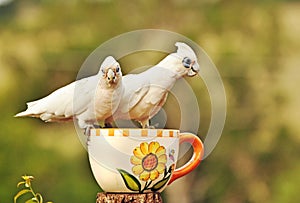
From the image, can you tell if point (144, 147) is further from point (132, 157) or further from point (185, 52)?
point (185, 52)

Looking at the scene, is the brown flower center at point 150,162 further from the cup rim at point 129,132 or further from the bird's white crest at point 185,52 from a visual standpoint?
the bird's white crest at point 185,52

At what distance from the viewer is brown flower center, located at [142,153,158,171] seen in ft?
5.74

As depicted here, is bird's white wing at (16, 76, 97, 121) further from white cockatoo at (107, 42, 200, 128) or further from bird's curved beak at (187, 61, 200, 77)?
bird's curved beak at (187, 61, 200, 77)

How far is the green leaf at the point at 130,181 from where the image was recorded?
1.74 m

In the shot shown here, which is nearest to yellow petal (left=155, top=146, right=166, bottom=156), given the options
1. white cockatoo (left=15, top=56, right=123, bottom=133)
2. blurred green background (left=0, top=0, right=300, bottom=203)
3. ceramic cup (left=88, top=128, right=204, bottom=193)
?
ceramic cup (left=88, top=128, right=204, bottom=193)

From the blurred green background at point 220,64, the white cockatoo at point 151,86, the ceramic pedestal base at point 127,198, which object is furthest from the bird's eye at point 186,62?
the blurred green background at point 220,64

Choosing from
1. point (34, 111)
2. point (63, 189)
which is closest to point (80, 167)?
point (63, 189)

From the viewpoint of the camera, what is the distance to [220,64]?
6.16 meters

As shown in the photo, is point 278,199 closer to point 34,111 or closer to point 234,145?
point 234,145

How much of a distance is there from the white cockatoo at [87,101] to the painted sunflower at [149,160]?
8 centimetres

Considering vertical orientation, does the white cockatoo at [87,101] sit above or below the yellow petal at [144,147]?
above

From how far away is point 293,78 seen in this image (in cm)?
654

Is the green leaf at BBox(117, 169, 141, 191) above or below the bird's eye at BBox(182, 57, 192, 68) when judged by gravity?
below

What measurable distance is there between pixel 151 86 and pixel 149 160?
13cm
